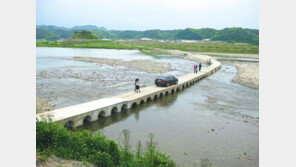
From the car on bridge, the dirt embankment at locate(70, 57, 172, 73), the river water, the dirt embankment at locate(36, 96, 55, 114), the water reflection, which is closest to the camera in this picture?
the river water

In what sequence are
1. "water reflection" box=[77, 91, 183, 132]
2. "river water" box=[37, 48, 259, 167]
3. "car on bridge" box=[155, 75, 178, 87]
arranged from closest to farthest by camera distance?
"river water" box=[37, 48, 259, 167]
"water reflection" box=[77, 91, 183, 132]
"car on bridge" box=[155, 75, 178, 87]

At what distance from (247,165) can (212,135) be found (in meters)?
3.96

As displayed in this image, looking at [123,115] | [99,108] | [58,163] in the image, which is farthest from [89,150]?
[123,115]

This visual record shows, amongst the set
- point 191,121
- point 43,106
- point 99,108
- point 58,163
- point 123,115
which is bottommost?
point 191,121

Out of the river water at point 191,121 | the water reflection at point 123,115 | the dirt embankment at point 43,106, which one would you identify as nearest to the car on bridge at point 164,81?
the river water at point 191,121

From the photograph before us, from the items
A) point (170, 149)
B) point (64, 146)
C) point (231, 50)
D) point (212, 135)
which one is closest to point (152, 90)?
point (212, 135)

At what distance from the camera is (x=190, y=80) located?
35.6m

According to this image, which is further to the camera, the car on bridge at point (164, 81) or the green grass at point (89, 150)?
the car on bridge at point (164, 81)

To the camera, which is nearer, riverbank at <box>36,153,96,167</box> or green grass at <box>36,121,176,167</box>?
riverbank at <box>36,153,96,167</box>

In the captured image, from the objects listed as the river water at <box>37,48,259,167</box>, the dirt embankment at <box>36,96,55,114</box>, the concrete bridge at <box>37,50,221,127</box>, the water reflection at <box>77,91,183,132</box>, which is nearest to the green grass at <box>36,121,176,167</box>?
the concrete bridge at <box>37,50,221,127</box>

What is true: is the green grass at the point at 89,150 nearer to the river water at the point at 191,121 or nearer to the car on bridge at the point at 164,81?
the river water at the point at 191,121

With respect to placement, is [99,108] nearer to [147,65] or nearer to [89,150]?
[89,150]

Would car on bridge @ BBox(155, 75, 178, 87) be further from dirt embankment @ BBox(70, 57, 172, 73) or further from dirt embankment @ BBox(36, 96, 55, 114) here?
dirt embankment @ BBox(70, 57, 172, 73)

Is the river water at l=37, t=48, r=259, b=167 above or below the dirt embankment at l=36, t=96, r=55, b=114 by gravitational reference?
below
